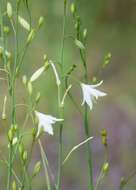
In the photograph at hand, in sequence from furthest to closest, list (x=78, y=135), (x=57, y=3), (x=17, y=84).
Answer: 1. (x=57, y=3)
2. (x=17, y=84)
3. (x=78, y=135)

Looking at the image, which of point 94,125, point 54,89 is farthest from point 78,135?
point 54,89

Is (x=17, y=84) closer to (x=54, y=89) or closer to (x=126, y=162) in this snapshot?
(x=54, y=89)

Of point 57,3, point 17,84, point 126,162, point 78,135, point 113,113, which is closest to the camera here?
point 126,162

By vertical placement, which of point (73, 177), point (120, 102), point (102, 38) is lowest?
point (73, 177)

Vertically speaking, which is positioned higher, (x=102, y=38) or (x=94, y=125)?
(x=102, y=38)

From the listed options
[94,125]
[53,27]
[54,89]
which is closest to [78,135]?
[94,125]

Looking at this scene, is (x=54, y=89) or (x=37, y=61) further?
(x=37, y=61)

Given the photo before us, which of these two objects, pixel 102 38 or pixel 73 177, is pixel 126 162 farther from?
pixel 102 38
